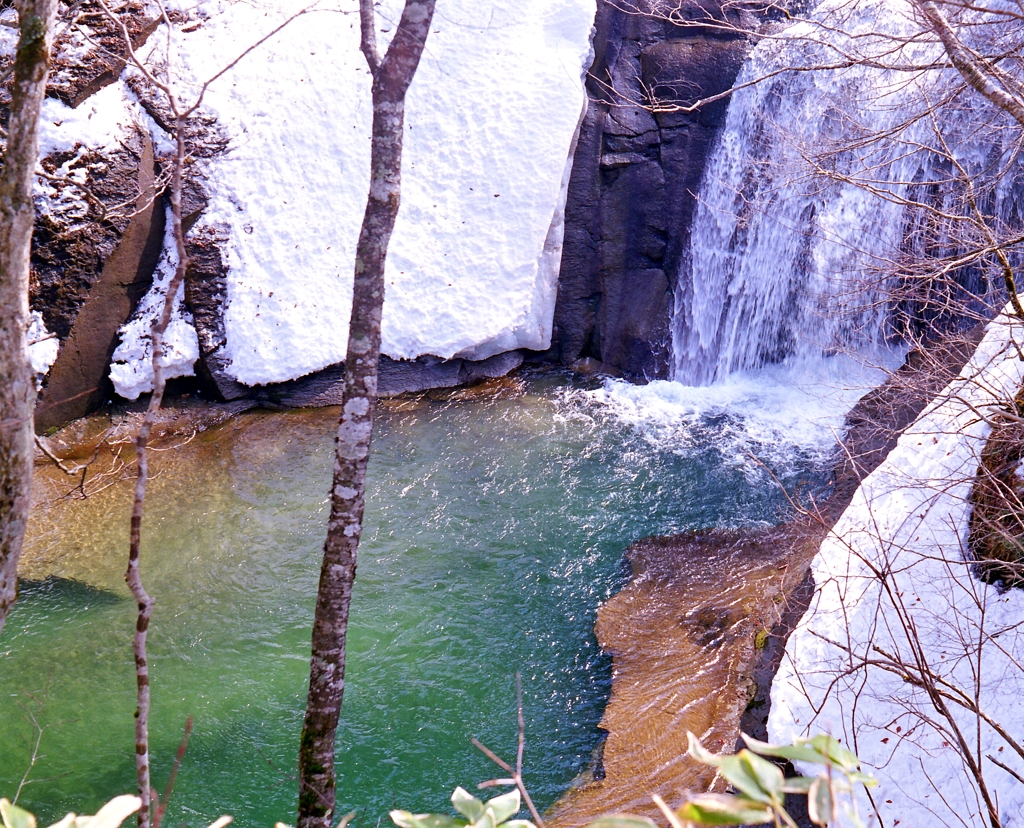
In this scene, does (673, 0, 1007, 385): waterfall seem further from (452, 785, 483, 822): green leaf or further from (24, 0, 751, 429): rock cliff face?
(452, 785, 483, 822): green leaf

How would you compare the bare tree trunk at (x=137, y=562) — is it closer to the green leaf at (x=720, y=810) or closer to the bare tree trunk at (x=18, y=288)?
the bare tree trunk at (x=18, y=288)

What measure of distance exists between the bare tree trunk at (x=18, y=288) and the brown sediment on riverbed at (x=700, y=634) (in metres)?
3.18

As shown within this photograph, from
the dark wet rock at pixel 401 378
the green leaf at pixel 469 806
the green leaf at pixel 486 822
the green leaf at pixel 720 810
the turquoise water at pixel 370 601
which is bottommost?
the turquoise water at pixel 370 601

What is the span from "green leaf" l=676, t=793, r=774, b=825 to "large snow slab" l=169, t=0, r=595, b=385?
8.64 metres

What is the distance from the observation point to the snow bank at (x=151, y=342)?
8578 mm

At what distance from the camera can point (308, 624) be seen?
6.13 metres

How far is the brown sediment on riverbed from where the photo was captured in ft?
15.5

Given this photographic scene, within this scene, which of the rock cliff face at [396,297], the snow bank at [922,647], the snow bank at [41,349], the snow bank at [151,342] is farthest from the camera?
the snow bank at [151,342]

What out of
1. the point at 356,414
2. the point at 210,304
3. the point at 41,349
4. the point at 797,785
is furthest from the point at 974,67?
the point at 41,349

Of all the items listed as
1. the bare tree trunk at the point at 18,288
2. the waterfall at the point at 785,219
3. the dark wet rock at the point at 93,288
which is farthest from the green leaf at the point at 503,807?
the waterfall at the point at 785,219

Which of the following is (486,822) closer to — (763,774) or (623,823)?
(623,823)

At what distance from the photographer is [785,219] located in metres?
9.96

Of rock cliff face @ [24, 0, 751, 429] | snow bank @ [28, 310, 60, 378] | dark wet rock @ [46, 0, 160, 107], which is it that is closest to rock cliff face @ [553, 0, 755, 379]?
rock cliff face @ [24, 0, 751, 429]

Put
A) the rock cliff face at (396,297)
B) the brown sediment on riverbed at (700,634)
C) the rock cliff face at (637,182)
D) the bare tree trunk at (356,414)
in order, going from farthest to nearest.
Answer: the rock cliff face at (637,182) → the rock cliff face at (396,297) → the brown sediment on riverbed at (700,634) → the bare tree trunk at (356,414)
